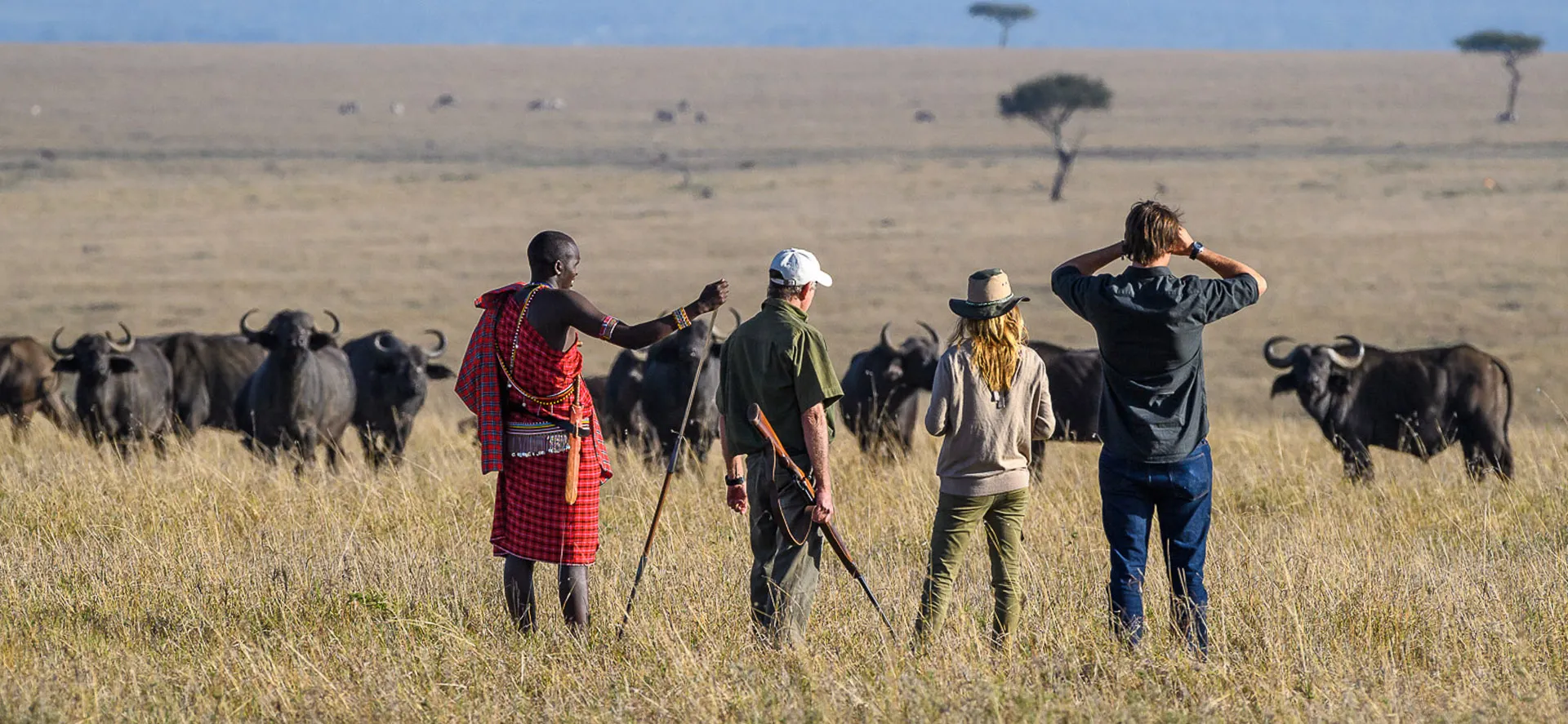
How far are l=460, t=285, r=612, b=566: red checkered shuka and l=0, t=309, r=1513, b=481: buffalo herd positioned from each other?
5.12 metres

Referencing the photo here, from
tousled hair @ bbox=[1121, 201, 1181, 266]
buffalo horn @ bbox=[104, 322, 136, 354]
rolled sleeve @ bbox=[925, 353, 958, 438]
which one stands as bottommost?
buffalo horn @ bbox=[104, 322, 136, 354]

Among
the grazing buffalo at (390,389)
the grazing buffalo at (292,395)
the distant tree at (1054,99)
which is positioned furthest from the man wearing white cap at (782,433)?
the distant tree at (1054,99)

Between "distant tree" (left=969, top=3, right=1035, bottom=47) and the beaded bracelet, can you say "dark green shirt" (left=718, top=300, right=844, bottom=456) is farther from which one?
"distant tree" (left=969, top=3, right=1035, bottom=47)

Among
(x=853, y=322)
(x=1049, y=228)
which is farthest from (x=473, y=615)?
(x=1049, y=228)

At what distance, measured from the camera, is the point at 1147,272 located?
573cm

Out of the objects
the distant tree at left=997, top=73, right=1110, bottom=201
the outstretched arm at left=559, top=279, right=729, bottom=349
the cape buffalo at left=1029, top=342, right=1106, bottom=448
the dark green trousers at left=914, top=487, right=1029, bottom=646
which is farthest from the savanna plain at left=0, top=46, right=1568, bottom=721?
the distant tree at left=997, top=73, right=1110, bottom=201

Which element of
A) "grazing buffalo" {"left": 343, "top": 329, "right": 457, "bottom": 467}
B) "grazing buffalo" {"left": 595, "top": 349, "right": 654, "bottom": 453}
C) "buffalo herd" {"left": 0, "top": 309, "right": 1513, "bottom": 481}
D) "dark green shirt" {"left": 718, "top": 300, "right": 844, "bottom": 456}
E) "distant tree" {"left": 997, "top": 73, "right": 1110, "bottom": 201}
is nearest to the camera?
"dark green shirt" {"left": 718, "top": 300, "right": 844, "bottom": 456}

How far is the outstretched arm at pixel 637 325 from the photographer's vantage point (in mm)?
5727

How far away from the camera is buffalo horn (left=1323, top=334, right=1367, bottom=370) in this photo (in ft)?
40.1

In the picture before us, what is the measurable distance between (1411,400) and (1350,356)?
543mm

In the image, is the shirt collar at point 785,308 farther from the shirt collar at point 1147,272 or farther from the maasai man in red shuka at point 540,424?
the shirt collar at point 1147,272

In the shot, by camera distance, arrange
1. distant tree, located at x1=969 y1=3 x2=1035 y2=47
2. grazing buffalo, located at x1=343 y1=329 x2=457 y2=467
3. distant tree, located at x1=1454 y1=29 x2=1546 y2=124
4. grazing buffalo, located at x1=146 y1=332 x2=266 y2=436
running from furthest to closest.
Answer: distant tree, located at x1=969 y1=3 x2=1035 y2=47
distant tree, located at x1=1454 y1=29 x2=1546 y2=124
grazing buffalo, located at x1=146 y1=332 x2=266 y2=436
grazing buffalo, located at x1=343 y1=329 x2=457 y2=467

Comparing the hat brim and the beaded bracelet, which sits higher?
the hat brim

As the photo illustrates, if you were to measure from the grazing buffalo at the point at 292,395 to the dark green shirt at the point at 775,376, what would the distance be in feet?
21.8
